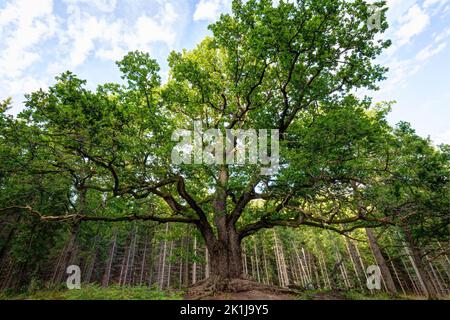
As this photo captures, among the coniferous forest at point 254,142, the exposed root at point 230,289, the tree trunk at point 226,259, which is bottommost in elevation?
the exposed root at point 230,289

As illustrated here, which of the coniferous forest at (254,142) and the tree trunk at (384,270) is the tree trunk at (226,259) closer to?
the coniferous forest at (254,142)

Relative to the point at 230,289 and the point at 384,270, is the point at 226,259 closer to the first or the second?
the point at 230,289

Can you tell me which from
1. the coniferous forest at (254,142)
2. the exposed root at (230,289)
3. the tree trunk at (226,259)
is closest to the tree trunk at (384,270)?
the coniferous forest at (254,142)

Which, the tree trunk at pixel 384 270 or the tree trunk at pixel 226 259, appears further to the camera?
the tree trunk at pixel 384 270

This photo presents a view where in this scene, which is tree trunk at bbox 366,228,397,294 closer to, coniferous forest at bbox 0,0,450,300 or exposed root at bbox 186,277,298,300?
coniferous forest at bbox 0,0,450,300

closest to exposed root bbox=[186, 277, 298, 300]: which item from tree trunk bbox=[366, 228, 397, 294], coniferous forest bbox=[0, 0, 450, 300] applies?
coniferous forest bbox=[0, 0, 450, 300]

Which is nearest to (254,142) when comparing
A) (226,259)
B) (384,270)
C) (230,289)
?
(226,259)

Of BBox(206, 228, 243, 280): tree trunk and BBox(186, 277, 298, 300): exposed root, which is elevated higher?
BBox(206, 228, 243, 280): tree trunk

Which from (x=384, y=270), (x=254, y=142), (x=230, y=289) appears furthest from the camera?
(x=384, y=270)

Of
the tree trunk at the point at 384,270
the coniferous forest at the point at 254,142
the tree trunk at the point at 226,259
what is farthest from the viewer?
the tree trunk at the point at 384,270

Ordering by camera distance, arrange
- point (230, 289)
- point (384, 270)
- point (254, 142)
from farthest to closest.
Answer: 1. point (384, 270)
2. point (254, 142)
3. point (230, 289)

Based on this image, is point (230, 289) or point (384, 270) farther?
point (384, 270)

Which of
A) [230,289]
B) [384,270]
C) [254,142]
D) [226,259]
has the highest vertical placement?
[254,142]
